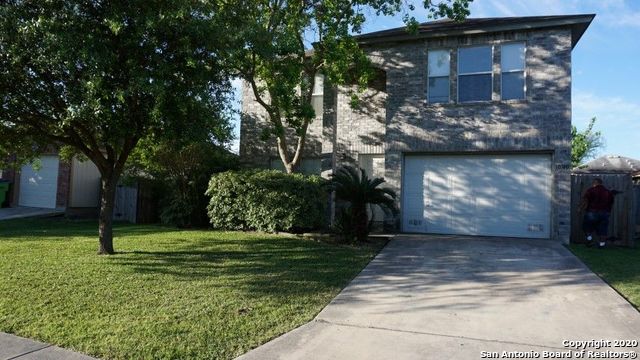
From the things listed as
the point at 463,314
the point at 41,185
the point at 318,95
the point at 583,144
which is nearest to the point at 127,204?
the point at 41,185

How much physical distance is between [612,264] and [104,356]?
8987 mm

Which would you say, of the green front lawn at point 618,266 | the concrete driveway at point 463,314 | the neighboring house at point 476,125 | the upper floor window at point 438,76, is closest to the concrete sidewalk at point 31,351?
the concrete driveway at point 463,314

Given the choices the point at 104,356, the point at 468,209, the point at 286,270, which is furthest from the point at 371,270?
the point at 468,209

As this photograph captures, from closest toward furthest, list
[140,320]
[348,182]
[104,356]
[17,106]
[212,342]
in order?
[104,356]
[212,342]
[140,320]
[17,106]
[348,182]

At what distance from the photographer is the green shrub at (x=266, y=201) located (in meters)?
12.9

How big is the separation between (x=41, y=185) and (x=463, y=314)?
19853mm

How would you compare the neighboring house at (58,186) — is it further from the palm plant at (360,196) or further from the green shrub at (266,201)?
the palm plant at (360,196)

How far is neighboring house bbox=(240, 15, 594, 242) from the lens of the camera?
1280 cm

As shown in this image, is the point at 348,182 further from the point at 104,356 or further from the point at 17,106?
the point at 104,356

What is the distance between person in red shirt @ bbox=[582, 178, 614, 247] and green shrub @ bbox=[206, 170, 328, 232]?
21.9 feet

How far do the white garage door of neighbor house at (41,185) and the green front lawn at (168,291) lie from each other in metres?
9.16

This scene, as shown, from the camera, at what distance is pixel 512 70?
13289 mm

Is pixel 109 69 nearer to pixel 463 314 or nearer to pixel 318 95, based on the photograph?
pixel 463 314

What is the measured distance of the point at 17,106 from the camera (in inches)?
326
